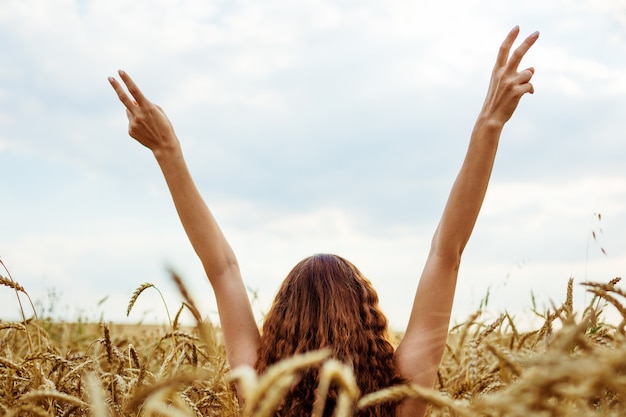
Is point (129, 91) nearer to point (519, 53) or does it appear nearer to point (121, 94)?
point (121, 94)

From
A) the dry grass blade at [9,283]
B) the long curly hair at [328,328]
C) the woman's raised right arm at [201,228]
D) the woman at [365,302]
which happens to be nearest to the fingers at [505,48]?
the woman at [365,302]

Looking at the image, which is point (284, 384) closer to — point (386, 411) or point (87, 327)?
point (386, 411)

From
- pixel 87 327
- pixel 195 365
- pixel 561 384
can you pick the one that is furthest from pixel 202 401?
pixel 87 327

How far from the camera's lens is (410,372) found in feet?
6.25

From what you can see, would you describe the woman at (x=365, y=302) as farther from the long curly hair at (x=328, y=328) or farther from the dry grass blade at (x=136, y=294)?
the dry grass blade at (x=136, y=294)

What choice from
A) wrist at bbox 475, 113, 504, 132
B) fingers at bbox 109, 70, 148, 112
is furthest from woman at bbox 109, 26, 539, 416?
fingers at bbox 109, 70, 148, 112

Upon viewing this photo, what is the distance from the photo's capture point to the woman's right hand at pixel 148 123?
6.89 ft

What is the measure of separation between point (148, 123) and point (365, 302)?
93 centimetres

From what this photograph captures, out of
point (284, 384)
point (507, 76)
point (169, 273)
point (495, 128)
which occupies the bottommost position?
point (284, 384)

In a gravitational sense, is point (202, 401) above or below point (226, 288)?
below

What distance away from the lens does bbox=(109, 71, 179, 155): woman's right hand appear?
2102 mm

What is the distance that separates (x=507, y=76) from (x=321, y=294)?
87 centimetres

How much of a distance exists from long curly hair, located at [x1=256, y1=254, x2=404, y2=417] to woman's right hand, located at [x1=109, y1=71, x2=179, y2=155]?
62 cm

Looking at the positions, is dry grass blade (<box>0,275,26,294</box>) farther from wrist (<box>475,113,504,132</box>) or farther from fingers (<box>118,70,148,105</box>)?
wrist (<box>475,113,504,132</box>)
